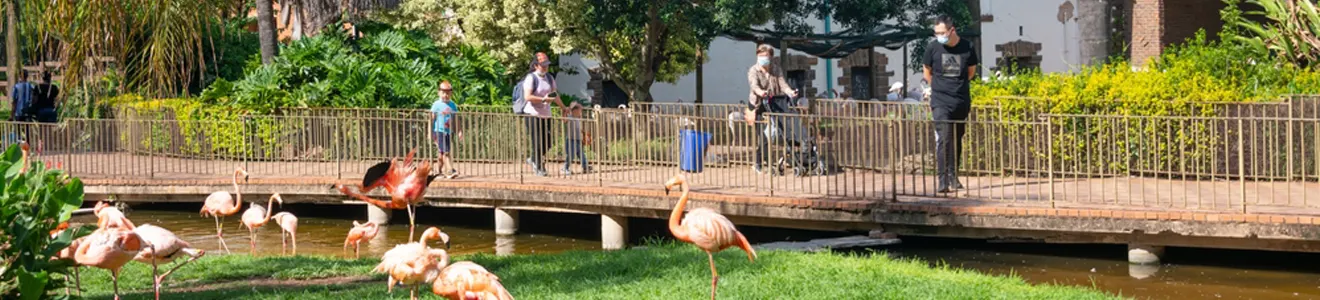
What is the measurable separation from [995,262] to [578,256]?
391cm

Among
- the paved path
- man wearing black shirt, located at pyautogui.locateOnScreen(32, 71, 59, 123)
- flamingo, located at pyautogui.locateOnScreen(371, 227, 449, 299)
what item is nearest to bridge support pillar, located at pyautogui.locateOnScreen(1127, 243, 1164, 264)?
the paved path

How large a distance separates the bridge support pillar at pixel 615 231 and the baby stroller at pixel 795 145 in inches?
65.7

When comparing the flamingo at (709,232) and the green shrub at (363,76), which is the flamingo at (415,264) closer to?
the flamingo at (709,232)


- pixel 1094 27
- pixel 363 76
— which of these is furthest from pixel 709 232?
pixel 1094 27

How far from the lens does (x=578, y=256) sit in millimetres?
14219

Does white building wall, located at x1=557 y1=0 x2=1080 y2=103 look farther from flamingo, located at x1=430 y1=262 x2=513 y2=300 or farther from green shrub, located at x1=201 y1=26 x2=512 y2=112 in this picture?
flamingo, located at x1=430 y1=262 x2=513 y2=300

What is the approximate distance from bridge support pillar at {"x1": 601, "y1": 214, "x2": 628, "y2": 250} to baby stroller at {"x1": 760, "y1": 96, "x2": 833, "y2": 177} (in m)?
1.67

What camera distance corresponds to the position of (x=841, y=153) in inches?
711

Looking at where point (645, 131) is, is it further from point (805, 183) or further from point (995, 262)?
point (995, 262)

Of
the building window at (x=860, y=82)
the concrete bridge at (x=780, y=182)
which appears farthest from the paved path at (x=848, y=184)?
the building window at (x=860, y=82)

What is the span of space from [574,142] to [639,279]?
6459 mm

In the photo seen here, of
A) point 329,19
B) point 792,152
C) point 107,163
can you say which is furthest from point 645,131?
point 329,19

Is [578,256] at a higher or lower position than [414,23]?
lower

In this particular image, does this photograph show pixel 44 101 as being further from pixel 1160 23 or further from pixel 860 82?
pixel 860 82
